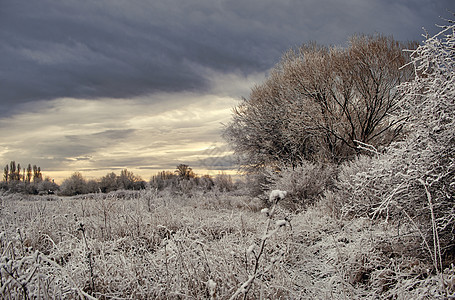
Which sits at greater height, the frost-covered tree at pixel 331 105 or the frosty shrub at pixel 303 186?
the frost-covered tree at pixel 331 105

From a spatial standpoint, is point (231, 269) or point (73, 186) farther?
point (73, 186)

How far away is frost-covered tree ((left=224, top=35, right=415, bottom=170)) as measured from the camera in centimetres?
1308

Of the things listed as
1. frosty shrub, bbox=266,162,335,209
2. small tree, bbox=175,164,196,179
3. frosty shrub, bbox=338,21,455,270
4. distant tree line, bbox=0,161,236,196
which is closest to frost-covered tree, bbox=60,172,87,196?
distant tree line, bbox=0,161,236,196

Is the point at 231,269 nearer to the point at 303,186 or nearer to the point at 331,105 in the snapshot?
the point at 303,186

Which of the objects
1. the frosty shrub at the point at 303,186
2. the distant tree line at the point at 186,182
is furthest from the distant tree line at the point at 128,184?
the frosty shrub at the point at 303,186

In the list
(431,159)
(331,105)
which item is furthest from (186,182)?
(431,159)

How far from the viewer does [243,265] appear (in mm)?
3215

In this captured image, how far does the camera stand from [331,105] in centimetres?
1409

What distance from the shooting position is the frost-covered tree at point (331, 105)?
42.9 feet

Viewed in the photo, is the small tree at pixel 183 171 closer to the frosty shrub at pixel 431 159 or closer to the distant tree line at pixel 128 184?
the distant tree line at pixel 128 184

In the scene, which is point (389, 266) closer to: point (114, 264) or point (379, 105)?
point (114, 264)

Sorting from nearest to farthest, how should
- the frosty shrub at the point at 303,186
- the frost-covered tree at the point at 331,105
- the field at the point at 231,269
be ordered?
the field at the point at 231,269 → the frosty shrub at the point at 303,186 → the frost-covered tree at the point at 331,105

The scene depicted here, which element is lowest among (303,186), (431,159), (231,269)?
(231,269)

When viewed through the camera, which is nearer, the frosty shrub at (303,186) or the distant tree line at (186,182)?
the frosty shrub at (303,186)
